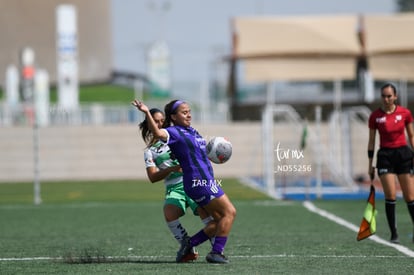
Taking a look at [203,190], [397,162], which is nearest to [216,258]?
[203,190]

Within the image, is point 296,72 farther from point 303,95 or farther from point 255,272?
point 255,272

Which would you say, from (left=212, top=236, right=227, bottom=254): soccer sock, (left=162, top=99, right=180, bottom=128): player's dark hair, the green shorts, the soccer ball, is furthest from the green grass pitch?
(left=162, top=99, right=180, bottom=128): player's dark hair

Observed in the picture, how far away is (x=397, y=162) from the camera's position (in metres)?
16.0

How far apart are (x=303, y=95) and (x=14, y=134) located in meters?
11.7

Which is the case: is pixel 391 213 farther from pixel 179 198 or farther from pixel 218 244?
pixel 218 244

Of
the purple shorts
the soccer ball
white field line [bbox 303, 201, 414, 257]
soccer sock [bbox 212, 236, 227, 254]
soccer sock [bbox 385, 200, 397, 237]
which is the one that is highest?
the soccer ball

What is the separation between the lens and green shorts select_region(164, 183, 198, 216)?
533 inches

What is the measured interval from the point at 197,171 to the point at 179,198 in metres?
1.02

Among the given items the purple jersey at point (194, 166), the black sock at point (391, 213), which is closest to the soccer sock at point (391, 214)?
the black sock at point (391, 213)

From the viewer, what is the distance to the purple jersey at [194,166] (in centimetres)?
1258

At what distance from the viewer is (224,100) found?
53375 millimetres

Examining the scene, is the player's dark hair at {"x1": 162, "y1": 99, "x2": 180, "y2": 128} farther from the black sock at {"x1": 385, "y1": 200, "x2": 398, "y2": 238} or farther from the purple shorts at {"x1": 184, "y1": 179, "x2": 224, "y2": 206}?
the black sock at {"x1": 385, "y1": 200, "x2": 398, "y2": 238}

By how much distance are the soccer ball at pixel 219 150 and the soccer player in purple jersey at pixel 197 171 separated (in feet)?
0.27

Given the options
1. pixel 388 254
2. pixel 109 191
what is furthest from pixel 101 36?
pixel 388 254
